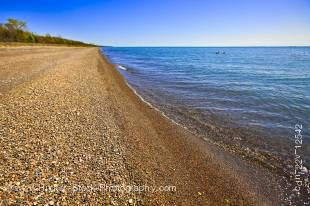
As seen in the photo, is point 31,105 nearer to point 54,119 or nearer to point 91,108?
point 54,119

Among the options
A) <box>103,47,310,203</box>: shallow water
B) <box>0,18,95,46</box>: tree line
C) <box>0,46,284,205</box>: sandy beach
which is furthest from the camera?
<box>0,18,95,46</box>: tree line

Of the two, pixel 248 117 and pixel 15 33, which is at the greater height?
pixel 15 33

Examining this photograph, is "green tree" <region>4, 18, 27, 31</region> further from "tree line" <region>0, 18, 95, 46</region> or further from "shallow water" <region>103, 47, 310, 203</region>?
"shallow water" <region>103, 47, 310, 203</region>

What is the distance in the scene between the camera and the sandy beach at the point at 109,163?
14.3ft

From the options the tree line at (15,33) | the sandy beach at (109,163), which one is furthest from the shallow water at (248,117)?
the tree line at (15,33)

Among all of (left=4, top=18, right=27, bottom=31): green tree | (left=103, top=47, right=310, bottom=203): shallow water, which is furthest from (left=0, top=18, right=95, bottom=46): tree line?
(left=103, top=47, right=310, bottom=203): shallow water

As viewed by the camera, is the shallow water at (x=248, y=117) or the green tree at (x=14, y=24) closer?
the shallow water at (x=248, y=117)

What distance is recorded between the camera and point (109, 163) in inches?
216

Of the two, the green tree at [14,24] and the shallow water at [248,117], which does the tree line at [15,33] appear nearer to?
the green tree at [14,24]

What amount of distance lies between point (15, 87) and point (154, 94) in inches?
354

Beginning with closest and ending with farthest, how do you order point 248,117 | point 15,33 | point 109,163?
point 109,163, point 248,117, point 15,33

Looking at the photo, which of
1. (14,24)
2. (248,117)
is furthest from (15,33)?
(248,117)

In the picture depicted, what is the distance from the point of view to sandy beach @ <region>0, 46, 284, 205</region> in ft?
14.3

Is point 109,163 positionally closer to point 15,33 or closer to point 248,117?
point 248,117
